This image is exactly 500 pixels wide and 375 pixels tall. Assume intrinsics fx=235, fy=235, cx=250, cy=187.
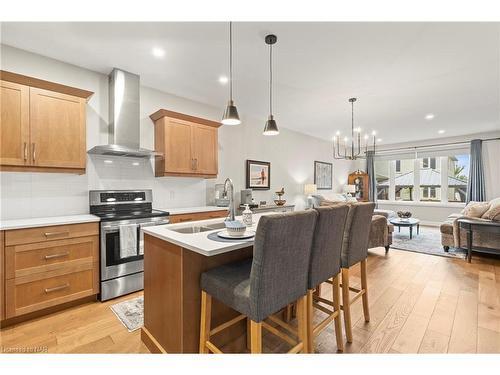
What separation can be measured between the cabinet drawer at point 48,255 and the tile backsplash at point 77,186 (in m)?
0.62

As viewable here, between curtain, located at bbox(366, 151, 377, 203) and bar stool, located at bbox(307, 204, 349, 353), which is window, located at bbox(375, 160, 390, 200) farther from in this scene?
bar stool, located at bbox(307, 204, 349, 353)

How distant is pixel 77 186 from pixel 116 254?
1.00 m

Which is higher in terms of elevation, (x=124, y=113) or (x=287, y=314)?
(x=124, y=113)

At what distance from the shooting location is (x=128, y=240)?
2.65 metres

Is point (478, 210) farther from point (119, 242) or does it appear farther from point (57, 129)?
point (57, 129)

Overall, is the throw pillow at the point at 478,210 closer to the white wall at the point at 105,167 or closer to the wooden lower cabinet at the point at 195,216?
the white wall at the point at 105,167

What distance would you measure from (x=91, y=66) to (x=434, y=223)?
878cm

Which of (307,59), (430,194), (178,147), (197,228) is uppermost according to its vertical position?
(307,59)

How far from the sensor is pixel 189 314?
4.83 ft

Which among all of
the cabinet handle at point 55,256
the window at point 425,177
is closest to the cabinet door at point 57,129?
the cabinet handle at point 55,256

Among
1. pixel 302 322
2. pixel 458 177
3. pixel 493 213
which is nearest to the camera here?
pixel 302 322

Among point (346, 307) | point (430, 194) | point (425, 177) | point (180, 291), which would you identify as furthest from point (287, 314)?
point (425, 177)

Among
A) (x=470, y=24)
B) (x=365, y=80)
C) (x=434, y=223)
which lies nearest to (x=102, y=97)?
(x=365, y=80)

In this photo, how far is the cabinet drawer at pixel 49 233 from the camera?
6.68 feet
